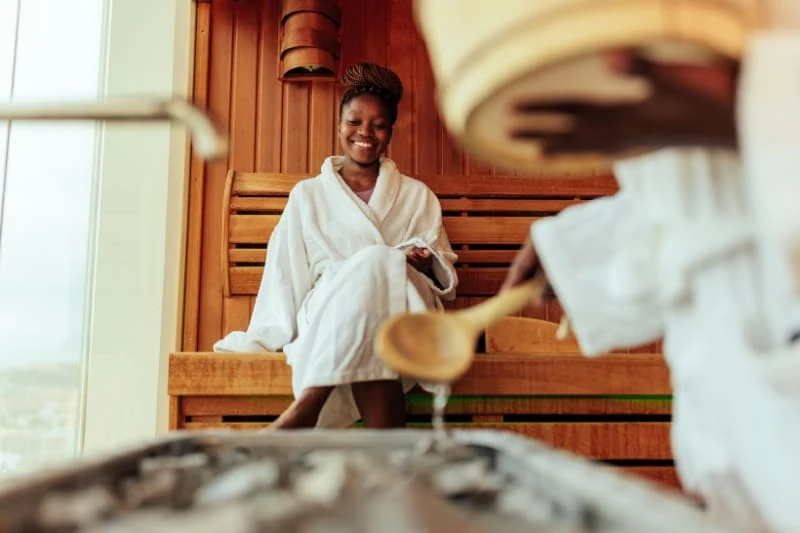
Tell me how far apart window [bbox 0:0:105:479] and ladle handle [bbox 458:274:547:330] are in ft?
6.70

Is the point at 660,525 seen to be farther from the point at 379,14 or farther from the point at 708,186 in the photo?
the point at 379,14

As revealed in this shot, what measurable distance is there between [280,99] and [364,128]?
55 centimetres

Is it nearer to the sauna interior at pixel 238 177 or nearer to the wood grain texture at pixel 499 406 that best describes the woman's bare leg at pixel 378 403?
the wood grain texture at pixel 499 406

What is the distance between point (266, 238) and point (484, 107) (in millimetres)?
2050

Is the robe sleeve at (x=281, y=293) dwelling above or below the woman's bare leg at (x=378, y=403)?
above

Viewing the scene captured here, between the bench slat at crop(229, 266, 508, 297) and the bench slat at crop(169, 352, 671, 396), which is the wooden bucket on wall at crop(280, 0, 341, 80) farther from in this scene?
the bench slat at crop(169, 352, 671, 396)

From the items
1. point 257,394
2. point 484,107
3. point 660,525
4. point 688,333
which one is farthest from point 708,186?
point 257,394

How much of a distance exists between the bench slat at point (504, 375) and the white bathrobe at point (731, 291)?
0.91 meters

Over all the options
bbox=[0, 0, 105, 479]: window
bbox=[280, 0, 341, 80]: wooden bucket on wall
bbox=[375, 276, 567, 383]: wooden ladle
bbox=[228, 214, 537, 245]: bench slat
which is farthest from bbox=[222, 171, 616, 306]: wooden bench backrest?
bbox=[375, 276, 567, 383]: wooden ladle

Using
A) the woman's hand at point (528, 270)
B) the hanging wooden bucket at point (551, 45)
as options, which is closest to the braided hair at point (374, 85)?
the woman's hand at point (528, 270)

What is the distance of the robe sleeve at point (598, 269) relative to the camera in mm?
951

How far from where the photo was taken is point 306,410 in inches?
67.9

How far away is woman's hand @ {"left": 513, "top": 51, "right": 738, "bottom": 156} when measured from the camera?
27.2 inches

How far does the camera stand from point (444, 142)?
2.88 metres
